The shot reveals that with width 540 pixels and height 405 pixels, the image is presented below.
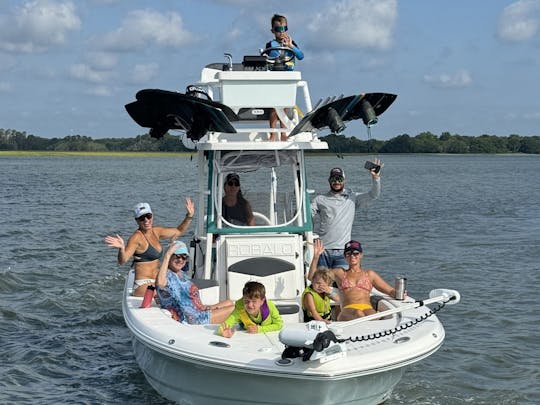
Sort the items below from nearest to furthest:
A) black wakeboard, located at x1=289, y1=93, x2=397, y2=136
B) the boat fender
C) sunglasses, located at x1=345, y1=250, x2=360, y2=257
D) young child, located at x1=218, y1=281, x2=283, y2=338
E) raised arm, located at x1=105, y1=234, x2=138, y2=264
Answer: the boat fender < young child, located at x1=218, y1=281, x2=283, y2=338 < raised arm, located at x1=105, y1=234, x2=138, y2=264 < sunglasses, located at x1=345, y1=250, x2=360, y2=257 < black wakeboard, located at x1=289, y1=93, x2=397, y2=136

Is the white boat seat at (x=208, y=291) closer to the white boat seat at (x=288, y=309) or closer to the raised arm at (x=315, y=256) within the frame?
the white boat seat at (x=288, y=309)

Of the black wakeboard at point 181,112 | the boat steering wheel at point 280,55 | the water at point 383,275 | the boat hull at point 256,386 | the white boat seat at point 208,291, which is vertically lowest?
the water at point 383,275

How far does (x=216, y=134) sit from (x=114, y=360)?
9.44 feet

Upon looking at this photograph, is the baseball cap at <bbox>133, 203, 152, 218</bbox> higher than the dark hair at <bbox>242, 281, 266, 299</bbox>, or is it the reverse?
the baseball cap at <bbox>133, 203, 152, 218</bbox>

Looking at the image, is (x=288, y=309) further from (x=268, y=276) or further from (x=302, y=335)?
(x=302, y=335)

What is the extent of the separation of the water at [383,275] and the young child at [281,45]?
9.91 ft

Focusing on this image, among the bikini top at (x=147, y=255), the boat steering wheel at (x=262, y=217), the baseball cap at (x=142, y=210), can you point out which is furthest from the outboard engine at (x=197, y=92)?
the boat steering wheel at (x=262, y=217)

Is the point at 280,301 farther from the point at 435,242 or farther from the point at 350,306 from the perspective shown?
the point at 435,242

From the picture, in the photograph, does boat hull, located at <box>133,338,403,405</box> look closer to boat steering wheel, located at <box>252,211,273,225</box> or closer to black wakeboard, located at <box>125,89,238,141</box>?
black wakeboard, located at <box>125,89,238,141</box>

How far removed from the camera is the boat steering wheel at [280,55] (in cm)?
861

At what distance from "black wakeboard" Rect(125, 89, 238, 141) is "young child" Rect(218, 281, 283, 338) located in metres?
1.70

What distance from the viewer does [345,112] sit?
Result: 7.98m

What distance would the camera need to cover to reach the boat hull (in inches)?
241

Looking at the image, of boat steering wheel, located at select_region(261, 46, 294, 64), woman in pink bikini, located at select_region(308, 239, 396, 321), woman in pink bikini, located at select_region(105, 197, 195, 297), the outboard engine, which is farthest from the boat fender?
boat steering wheel, located at select_region(261, 46, 294, 64)
